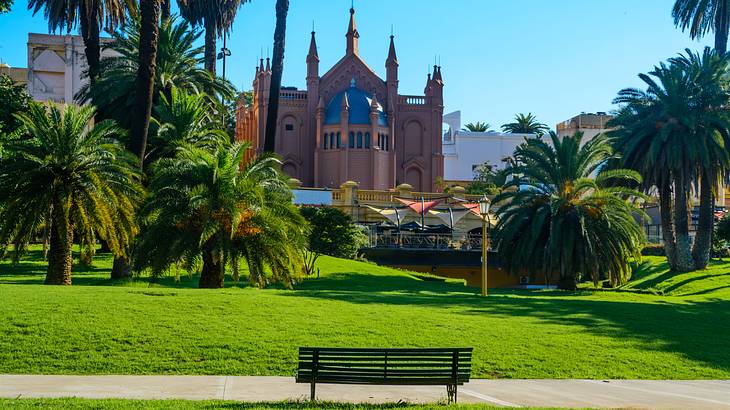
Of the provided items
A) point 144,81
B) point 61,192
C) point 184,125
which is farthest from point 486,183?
point 61,192

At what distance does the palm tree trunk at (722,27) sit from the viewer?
155 ft

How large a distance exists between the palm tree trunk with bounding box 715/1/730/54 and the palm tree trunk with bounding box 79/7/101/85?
30.7 meters

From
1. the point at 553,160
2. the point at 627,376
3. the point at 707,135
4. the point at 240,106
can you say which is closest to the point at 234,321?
the point at 627,376

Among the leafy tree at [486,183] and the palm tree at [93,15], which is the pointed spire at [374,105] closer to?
the leafy tree at [486,183]

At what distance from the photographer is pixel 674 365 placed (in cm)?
1698

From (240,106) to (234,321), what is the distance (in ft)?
266

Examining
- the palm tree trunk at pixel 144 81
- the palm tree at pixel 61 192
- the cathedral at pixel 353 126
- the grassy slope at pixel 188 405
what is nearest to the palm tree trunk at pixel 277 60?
the palm tree trunk at pixel 144 81

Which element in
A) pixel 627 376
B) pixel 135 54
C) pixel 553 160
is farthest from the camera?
pixel 135 54

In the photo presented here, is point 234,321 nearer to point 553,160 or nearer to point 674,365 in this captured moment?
point 674,365

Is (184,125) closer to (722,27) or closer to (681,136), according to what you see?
(681,136)

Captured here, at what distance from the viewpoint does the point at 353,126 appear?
82.5 m

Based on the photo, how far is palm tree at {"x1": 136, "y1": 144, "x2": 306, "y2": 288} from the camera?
81.6ft

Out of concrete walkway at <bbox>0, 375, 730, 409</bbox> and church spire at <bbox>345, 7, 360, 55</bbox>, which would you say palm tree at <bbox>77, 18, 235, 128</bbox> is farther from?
church spire at <bbox>345, 7, 360, 55</bbox>

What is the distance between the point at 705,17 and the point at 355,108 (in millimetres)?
40088
